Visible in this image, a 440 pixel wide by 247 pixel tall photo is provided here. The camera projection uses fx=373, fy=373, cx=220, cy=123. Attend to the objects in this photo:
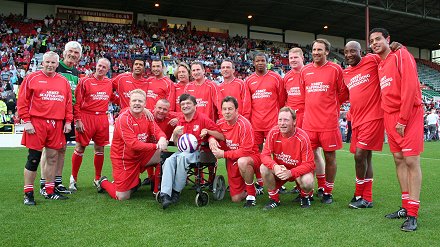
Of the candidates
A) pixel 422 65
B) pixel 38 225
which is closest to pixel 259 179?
pixel 38 225

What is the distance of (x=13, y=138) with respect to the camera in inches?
488

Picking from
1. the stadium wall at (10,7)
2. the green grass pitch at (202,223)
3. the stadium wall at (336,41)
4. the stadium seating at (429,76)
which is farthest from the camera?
the stadium seating at (429,76)

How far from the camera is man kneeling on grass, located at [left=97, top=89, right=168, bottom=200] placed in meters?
4.79

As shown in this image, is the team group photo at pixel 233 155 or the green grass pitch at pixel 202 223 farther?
the team group photo at pixel 233 155

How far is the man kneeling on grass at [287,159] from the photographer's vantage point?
167 inches

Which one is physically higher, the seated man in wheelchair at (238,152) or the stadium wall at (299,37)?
the stadium wall at (299,37)

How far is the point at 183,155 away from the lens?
4.50 meters

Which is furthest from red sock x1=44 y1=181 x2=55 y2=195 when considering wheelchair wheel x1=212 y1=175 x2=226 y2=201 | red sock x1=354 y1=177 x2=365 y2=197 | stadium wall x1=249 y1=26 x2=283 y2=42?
stadium wall x1=249 y1=26 x2=283 y2=42

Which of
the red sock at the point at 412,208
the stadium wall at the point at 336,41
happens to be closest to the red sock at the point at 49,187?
the red sock at the point at 412,208

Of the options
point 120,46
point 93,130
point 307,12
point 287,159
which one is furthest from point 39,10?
point 287,159

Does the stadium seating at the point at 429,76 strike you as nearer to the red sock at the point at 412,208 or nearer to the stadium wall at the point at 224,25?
the stadium wall at the point at 224,25

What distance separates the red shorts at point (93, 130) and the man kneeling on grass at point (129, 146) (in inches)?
30.3

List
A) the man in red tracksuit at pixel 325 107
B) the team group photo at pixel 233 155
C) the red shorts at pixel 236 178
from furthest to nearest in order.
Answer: the red shorts at pixel 236 178
the man in red tracksuit at pixel 325 107
the team group photo at pixel 233 155

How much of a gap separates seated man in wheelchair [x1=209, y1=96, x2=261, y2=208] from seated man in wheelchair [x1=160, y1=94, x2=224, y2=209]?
187 mm
